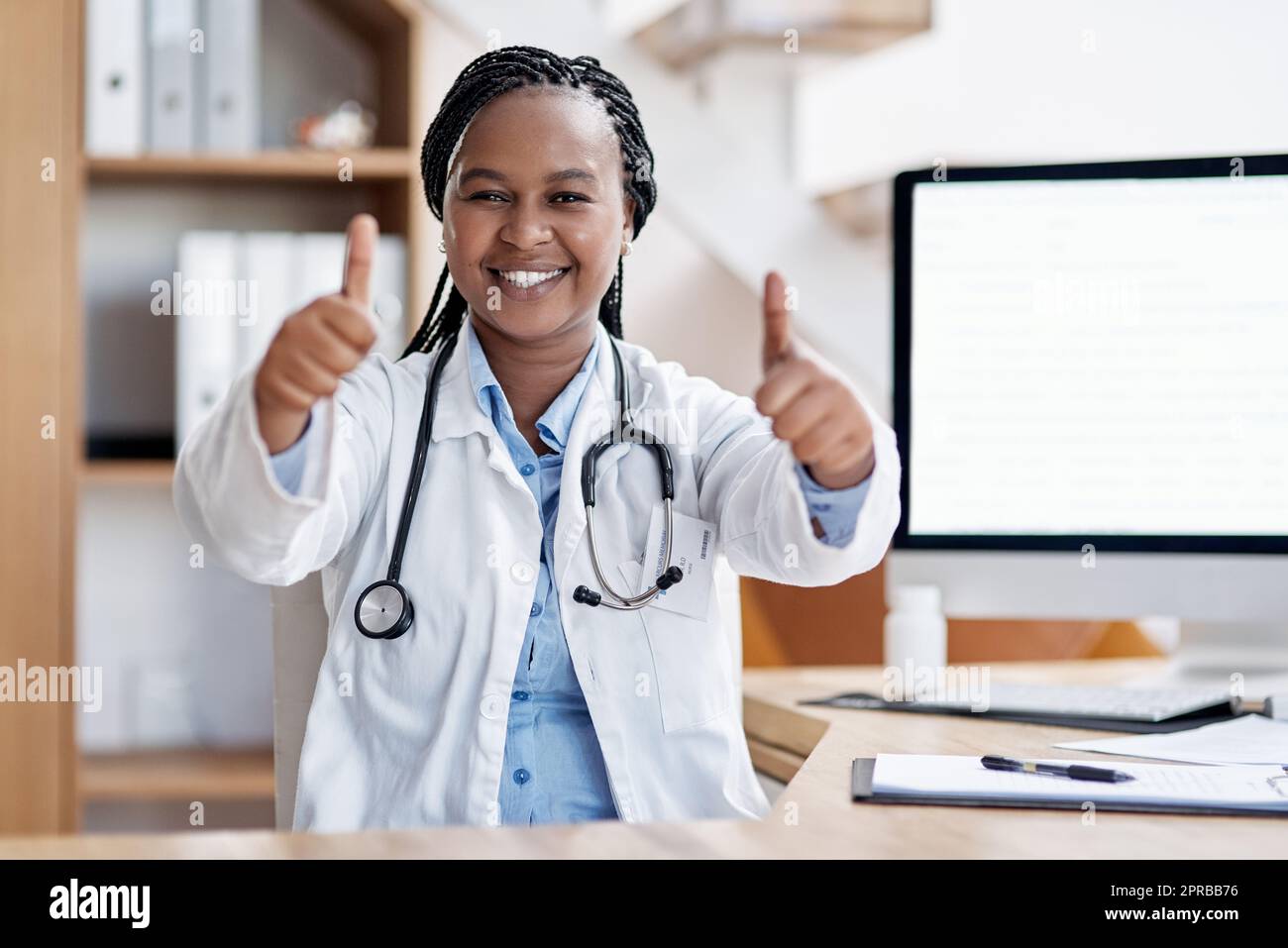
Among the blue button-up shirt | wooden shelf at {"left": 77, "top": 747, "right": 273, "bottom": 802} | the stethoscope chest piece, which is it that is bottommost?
wooden shelf at {"left": 77, "top": 747, "right": 273, "bottom": 802}

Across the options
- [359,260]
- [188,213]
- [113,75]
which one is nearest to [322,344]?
[359,260]

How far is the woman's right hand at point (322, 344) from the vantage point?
2.58 ft

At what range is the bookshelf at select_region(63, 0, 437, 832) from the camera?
1972 mm

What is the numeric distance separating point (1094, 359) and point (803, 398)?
1.85 ft

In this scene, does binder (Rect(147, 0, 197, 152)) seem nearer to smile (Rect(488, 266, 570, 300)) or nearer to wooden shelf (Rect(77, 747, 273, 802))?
wooden shelf (Rect(77, 747, 273, 802))

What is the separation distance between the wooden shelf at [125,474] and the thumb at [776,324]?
4.56ft

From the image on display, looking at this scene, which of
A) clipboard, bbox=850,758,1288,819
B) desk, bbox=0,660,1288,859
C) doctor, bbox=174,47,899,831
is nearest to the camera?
desk, bbox=0,660,1288,859

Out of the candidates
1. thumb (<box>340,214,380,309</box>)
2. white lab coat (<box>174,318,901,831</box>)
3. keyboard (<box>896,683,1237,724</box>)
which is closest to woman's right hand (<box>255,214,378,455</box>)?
thumb (<box>340,214,380,309</box>)

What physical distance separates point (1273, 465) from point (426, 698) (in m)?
0.82

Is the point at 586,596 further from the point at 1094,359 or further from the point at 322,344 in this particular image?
the point at 1094,359

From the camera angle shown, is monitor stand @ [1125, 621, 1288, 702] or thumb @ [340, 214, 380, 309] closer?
thumb @ [340, 214, 380, 309]

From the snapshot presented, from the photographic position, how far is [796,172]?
2135 millimetres

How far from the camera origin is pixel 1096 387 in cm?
129

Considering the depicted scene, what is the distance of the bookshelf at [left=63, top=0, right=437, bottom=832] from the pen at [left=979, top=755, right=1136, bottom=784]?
1.35 m
